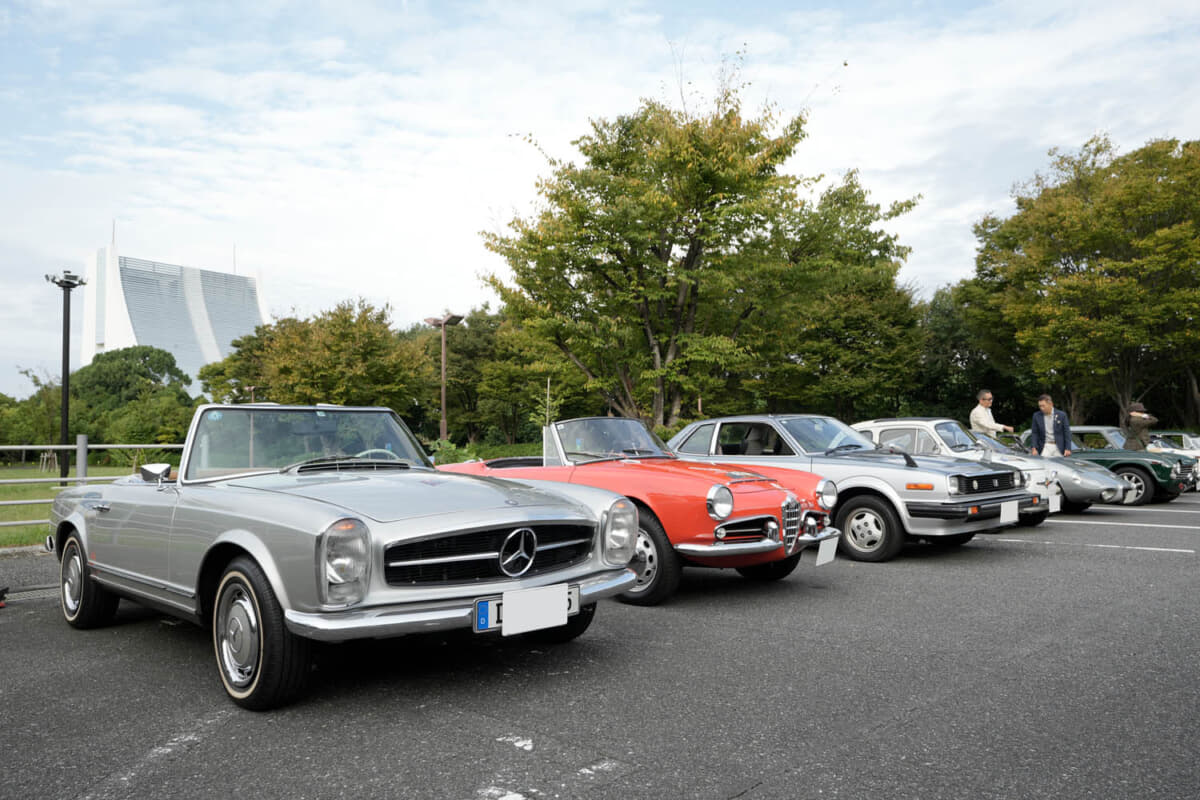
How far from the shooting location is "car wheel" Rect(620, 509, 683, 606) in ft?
17.8

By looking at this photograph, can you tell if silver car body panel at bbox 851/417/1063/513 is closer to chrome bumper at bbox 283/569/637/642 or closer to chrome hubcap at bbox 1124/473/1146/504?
chrome hubcap at bbox 1124/473/1146/504

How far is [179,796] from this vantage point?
8.43ft

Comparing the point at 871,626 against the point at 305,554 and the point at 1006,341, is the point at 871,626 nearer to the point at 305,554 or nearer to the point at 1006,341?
the point at 305,554

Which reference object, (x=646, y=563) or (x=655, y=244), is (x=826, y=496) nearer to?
(x=646, y=563)

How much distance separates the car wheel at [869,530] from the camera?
24.3 feet

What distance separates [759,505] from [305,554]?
10.7ft

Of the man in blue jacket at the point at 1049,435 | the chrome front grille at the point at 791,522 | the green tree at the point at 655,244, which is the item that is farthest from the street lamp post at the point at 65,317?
the man in blue jacket at the point at 1049,435

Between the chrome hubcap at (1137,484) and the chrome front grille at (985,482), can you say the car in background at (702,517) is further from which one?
the chrome hubcap at (1137,484)

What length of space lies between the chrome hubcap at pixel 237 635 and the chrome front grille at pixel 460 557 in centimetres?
65

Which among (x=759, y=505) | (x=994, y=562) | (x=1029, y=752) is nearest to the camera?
(x=1029, y=752)

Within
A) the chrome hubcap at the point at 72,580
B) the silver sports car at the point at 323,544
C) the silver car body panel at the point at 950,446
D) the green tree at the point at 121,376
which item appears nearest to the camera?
the silver sports car at the point at 323,544

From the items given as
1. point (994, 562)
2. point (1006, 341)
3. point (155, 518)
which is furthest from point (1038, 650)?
point (1006, 341)

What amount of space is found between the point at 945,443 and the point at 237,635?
26.3ft

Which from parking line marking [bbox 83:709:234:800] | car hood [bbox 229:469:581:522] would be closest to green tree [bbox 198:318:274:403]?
car hood [bbox 229:469:581:522]
